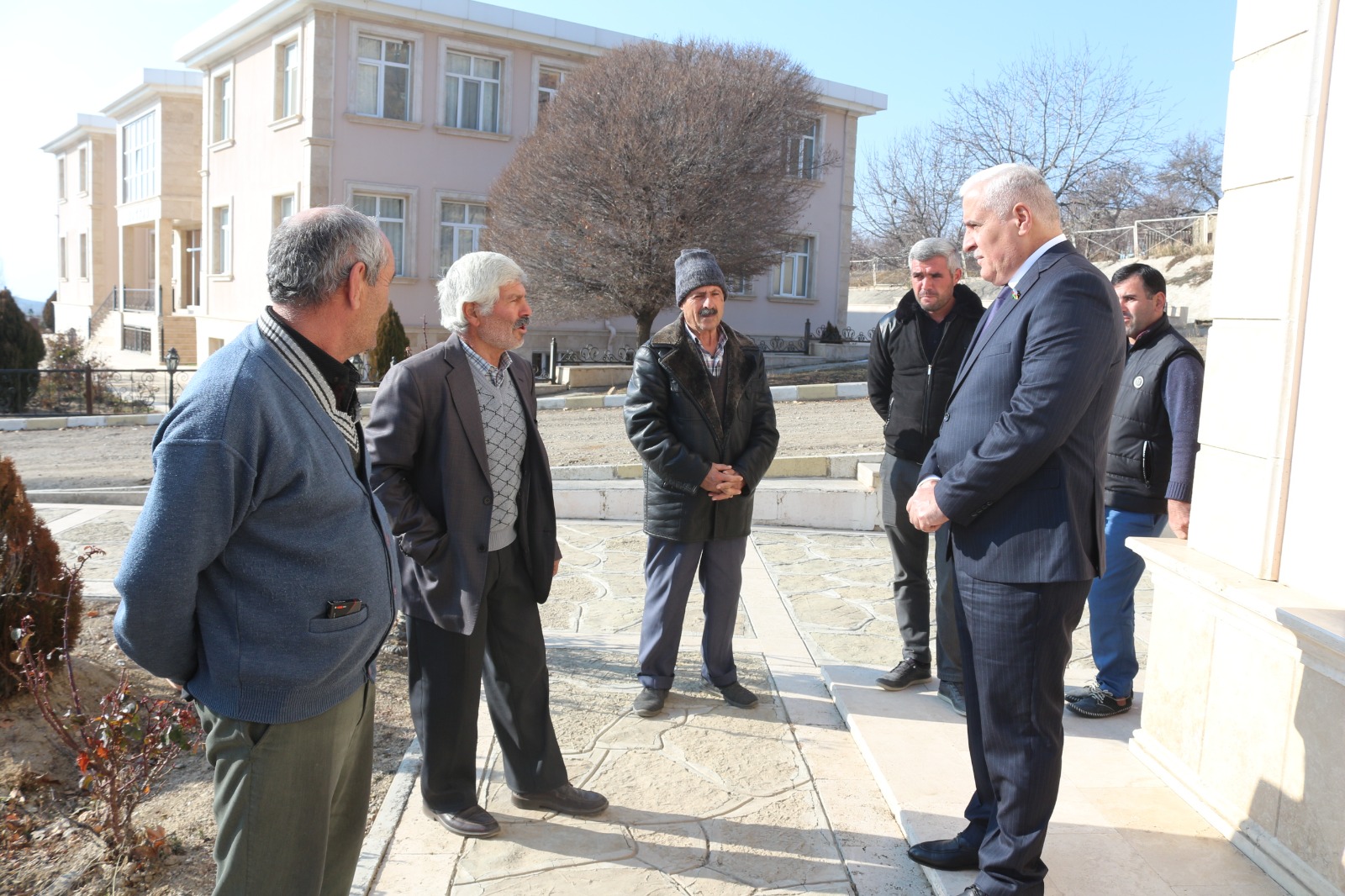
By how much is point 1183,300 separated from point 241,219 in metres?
22.9

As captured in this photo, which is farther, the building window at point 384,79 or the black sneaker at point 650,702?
the building window at point 384,79

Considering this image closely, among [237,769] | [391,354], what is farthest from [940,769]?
[391,354]

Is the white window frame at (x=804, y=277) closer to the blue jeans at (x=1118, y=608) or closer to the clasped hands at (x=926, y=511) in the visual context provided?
the blue jeans at (x=1118, y=608)

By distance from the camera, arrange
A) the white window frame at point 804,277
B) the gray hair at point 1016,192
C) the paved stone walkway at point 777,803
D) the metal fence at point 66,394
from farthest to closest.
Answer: the white window frame at point 804,277 → the metal fence at point 66,394 → the paved stone walkway at point 777,803 → the gray hair at point 1016,192

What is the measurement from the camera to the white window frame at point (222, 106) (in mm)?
25219

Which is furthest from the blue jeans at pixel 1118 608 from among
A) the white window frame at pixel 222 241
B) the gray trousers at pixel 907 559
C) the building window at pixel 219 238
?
the building window at pixel 219 238

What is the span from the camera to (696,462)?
4.79 metres

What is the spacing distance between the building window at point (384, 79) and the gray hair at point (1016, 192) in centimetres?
2136

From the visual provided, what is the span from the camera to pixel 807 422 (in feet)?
47.6

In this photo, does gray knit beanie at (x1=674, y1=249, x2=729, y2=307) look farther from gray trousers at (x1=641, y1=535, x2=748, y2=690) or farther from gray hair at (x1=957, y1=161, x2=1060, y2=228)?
gray hair at (x1=957, y1=161, x2=1060, y2=228)

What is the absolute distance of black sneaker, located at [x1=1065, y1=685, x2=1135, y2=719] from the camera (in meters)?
4.84

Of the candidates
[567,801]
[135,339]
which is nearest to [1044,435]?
[567,801]

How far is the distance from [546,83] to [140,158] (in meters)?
15.6

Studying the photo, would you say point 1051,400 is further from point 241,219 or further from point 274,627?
point 241,219
